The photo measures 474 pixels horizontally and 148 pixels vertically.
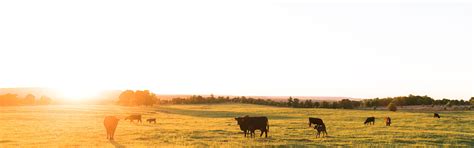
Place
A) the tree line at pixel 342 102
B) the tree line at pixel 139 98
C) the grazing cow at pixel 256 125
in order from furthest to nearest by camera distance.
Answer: the tree line at pixel 139 98 → the tree line at pixel 342 102 → the grazing cow at pixel 256 125

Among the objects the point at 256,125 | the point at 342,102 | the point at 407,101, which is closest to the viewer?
the point at 256,125

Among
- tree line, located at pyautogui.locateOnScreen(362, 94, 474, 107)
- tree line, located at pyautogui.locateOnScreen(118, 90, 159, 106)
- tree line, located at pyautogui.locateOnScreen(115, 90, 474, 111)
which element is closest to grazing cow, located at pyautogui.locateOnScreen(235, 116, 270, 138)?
tree line, located at pyautogui.locateOnScreen(115, 90, 474, 111)

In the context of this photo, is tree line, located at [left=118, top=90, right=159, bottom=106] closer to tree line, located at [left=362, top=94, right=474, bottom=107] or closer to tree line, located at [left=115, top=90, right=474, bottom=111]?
tree line, located at [left=115, top=90, right=474, bottom=111]

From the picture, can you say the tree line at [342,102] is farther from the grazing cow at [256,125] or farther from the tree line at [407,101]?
the grazing cow at [256,125]

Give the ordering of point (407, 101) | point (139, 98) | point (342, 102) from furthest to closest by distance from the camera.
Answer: point (139, 98) < point (407, 101) < point (342, 102)

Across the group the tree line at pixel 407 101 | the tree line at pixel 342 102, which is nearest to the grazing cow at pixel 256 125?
the tree line at pixel 342 102

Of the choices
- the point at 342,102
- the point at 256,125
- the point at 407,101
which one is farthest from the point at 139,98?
the point at 256,125

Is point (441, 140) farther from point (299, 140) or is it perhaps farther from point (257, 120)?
point (257, 120)

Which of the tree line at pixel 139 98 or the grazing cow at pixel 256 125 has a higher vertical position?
the tree line at pixel 139 98

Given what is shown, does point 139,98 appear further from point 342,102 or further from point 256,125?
point 256,125

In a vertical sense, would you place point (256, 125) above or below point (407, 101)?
below

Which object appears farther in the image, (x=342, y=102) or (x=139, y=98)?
(x=139, y=98)

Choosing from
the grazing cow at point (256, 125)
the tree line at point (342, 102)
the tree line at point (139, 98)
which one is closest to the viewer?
the grazing cow at point (256, 125)

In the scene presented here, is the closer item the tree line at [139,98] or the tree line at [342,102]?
the tree line at [342,102]
